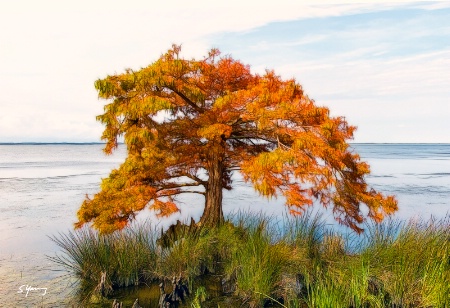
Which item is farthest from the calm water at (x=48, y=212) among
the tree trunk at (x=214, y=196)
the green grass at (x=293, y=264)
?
the tree trunk at (x=214, y=196)

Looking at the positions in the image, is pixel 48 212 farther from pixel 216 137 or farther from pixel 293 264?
pixel 293 264

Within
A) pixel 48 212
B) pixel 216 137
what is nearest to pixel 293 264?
pixel 216 137

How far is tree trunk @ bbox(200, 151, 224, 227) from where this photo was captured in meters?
13.1

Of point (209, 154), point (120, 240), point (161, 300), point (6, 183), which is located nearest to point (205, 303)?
point (161, 300)

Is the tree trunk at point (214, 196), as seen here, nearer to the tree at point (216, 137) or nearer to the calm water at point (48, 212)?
the tree at point (216, 137)

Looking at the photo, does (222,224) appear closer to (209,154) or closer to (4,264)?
(209,154)

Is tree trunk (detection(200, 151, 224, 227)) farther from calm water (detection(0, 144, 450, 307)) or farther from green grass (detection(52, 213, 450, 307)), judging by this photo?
calm water (detection(0, 144, 450, 307))

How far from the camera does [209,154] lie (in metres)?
12.7

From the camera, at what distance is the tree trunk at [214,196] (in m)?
13.1

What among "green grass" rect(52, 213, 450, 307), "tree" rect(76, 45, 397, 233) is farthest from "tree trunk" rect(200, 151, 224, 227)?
"green grass" rect(52, 213, 450, 307)

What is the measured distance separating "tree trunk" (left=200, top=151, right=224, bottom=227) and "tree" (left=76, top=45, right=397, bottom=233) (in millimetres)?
31

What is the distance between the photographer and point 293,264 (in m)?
9.34

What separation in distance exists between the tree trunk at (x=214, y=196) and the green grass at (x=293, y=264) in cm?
119

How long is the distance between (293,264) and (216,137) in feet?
13.0
